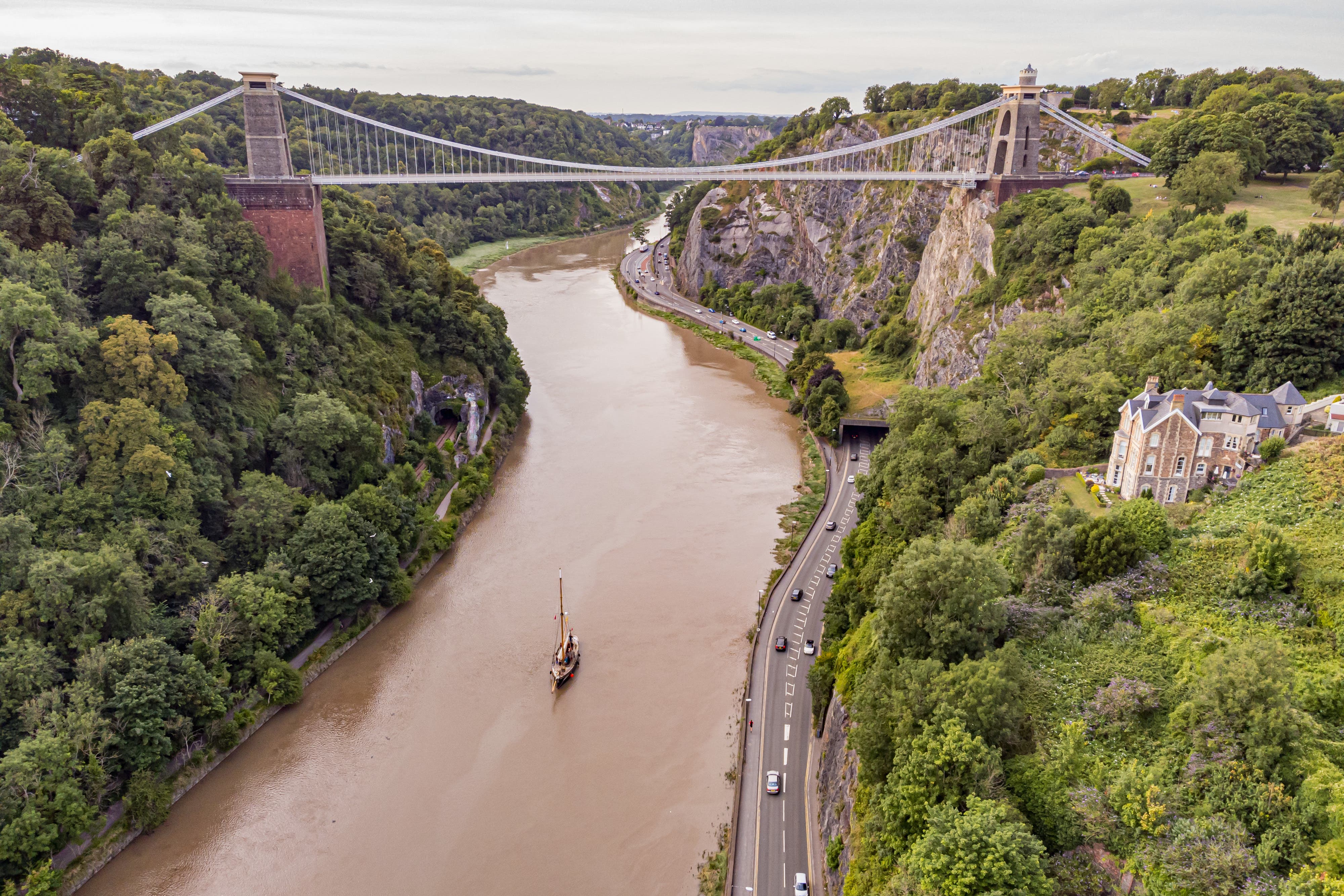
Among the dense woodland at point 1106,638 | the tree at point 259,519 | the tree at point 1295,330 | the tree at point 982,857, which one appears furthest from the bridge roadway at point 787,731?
the tree at point 259,519

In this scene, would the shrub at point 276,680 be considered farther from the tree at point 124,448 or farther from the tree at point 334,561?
the tree at point 124,448

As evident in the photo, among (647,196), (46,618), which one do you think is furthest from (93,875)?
(647,196)

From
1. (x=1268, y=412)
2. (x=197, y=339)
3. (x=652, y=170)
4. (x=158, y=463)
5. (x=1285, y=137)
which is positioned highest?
(x=1285, y=137)

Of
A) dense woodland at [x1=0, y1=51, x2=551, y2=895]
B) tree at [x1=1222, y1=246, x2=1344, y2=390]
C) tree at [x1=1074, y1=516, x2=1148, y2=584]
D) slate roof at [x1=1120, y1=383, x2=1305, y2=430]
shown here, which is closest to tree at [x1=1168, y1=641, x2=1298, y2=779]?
tree at [x1=1074, y1=516, x2=1148, y2=584]

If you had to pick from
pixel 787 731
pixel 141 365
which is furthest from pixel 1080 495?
pixel 141 365

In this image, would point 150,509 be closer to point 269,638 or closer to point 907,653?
point 269,638

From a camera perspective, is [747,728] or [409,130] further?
[409,130]

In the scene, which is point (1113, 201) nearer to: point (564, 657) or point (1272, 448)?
point (1272, 448)

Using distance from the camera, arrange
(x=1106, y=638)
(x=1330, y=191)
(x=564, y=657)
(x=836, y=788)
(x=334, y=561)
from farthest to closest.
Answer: (x=1330, y=191)
(x=334, y=561)
(x=564, y=657)
(x=836, y=788)
(x=1106, y=638)
